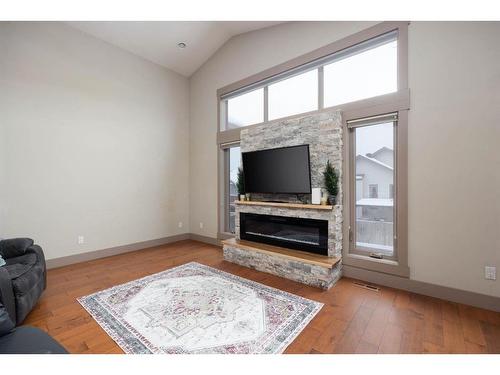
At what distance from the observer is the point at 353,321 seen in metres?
2.17

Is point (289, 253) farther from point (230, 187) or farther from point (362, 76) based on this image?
point (362, 76)

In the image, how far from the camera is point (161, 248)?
474 centimetres

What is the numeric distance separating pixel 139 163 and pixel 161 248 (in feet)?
6.01

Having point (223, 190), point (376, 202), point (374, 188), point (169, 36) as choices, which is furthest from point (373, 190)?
point (169, 36)

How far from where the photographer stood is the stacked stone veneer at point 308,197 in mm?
3082

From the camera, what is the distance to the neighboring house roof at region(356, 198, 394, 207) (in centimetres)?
304

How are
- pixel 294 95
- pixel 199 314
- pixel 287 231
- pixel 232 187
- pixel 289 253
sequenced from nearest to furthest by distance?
pixel 199 314 < pixel 289 253 < pixel 287 231 < pixel 294 95 < pixel 232 187

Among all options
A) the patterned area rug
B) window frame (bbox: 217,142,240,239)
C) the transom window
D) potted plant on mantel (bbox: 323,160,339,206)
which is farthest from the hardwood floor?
the transom window

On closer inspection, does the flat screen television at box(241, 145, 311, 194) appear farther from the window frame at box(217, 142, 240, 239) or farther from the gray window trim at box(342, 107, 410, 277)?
the window frame at box(217, 142, 240, 239)

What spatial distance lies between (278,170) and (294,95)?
1.34m

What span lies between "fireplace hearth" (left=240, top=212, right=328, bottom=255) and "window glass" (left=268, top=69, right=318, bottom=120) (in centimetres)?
180

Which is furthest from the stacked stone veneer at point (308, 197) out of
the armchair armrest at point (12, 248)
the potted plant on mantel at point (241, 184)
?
the armchair armrest at point (12, 248)

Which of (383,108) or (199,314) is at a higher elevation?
(383,108)
